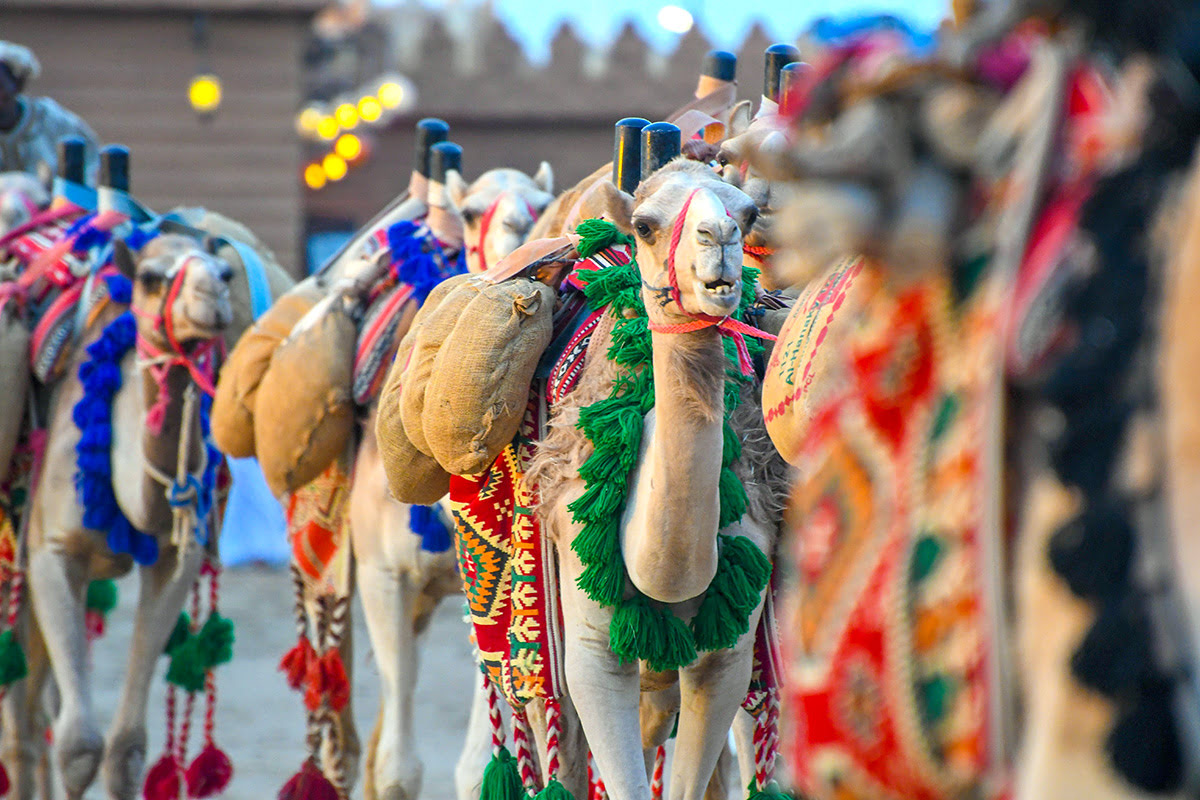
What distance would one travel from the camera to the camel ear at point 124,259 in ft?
19.5

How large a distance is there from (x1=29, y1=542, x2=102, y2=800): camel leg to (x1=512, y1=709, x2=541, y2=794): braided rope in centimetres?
249

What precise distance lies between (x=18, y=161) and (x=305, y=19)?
30.8ft

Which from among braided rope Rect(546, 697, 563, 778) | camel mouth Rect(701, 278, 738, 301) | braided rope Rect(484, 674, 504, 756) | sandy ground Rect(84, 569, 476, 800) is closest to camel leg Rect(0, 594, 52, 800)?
sandy ground Rect(84, 569, 476, 800)

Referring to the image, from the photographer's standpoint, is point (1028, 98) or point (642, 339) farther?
point (642, 339)

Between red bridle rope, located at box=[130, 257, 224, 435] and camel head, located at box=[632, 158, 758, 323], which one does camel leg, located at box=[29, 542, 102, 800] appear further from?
camel head, located at box=[632, 158, 758, 323]

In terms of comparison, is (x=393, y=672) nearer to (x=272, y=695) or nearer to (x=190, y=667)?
(x=190, y=667)

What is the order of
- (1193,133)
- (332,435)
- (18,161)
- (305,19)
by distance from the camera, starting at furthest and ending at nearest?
(305,19) < (18,161) < (332,435) < (1193,133)

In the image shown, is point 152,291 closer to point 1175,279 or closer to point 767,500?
point 767,500

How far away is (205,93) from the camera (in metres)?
16.2

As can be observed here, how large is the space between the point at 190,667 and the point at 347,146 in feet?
44.2

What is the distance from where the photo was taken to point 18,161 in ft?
25.7

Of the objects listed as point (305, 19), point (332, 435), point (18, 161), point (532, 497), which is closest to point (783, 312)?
point (532, 497)

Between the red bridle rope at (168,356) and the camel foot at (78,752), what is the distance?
1143 mm

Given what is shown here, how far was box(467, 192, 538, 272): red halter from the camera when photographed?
17.2 ft
